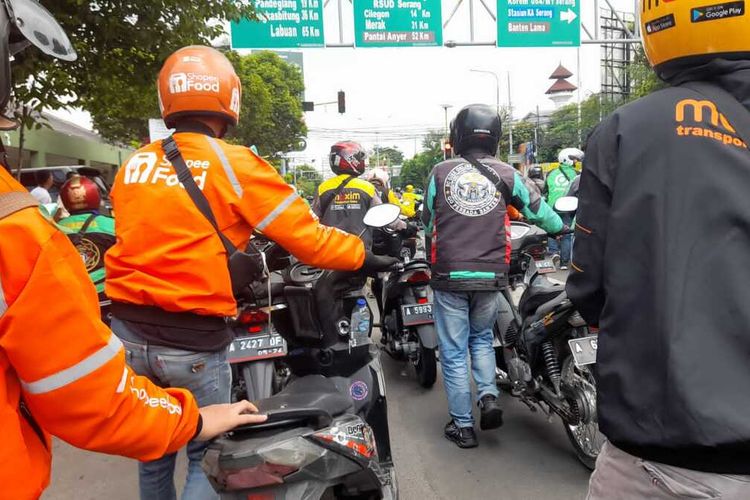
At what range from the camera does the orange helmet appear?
6.88 ft

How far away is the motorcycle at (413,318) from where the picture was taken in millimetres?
4191

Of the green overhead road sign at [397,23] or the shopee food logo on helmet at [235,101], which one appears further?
the green overhead road sign at [397,23]

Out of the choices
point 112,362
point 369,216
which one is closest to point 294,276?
point 369,216

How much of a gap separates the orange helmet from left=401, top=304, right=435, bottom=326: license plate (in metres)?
2.35

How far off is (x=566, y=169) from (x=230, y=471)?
805 cm

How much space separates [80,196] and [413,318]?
2.44m

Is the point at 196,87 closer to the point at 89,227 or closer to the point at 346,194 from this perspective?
the point at 89,227

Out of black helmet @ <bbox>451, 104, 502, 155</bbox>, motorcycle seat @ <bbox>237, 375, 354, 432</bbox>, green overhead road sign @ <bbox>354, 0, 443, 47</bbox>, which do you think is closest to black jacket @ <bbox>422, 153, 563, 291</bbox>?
black helmet @ <bbox>451, 104, 502, 155</bbox>

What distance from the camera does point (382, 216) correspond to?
227 centimetres

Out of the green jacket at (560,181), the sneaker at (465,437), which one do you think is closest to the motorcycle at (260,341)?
the sneaker at (465,437)

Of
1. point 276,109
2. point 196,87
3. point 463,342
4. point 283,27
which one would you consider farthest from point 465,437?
point 276,109

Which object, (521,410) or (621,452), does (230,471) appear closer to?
(621,452)

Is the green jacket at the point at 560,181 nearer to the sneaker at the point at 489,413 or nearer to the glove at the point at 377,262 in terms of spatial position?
the sneaker at the point at 489,413

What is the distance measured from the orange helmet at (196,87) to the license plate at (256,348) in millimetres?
1193
